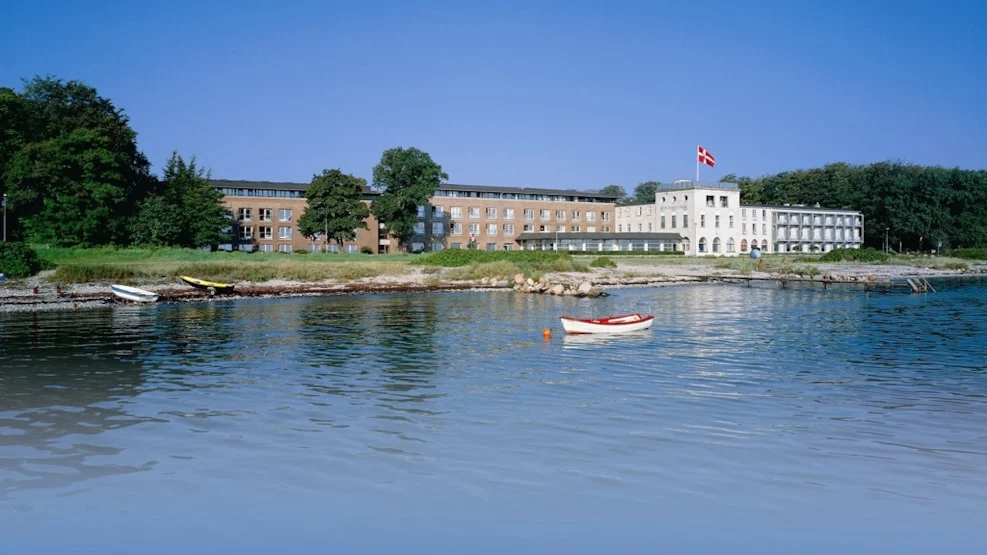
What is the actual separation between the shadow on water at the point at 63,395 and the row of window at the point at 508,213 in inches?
3457

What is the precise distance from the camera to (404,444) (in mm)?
12875

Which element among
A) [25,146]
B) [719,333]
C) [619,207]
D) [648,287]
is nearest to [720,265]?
[648,287]

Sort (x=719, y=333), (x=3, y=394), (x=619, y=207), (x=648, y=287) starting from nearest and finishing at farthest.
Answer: (x=3, y=394) → (x=719, y=333) → (x=648, y=287) → (x=619, y=207)

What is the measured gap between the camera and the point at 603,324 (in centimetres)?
2945

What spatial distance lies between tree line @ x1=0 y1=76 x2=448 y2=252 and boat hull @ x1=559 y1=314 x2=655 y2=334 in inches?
2190

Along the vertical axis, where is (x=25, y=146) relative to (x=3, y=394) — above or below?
above

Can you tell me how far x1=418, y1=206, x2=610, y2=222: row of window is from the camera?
121000 millimetres

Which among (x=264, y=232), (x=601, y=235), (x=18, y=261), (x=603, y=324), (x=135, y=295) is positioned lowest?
(x=603, y=324)

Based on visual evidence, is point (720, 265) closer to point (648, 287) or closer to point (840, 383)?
point (648, 287)

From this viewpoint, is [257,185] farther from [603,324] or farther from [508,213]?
[603,324]

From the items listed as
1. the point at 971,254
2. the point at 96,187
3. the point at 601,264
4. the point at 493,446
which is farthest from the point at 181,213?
the point at 971,254

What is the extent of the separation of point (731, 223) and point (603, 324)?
99798 millimetres

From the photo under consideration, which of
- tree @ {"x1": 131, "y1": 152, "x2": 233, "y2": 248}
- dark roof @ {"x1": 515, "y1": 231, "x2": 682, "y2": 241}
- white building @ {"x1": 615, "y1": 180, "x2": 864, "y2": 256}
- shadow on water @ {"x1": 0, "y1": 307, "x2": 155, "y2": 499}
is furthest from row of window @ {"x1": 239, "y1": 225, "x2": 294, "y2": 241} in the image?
shadow on water @ {"x1": 0, "y1": 307, "x2": 155, "y2": 499}

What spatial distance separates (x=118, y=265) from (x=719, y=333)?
46088mm
